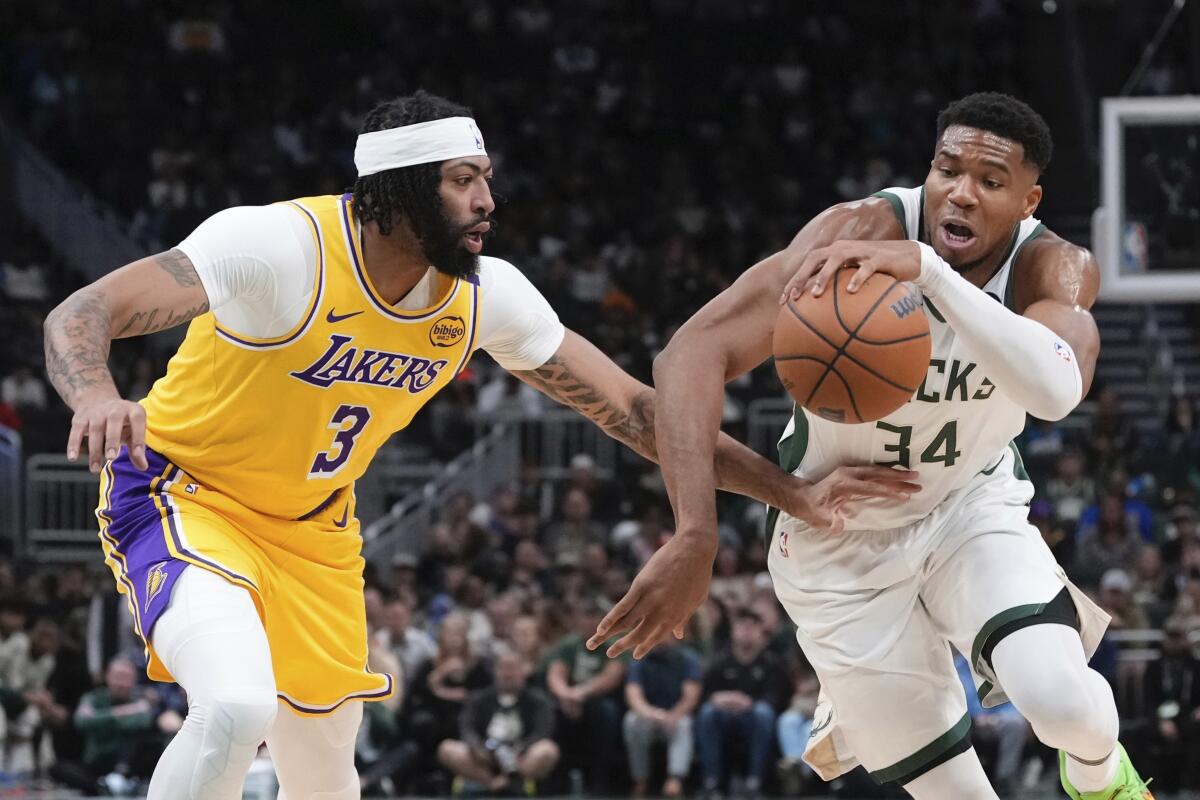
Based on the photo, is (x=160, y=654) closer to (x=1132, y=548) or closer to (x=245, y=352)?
(x=245, y=352)

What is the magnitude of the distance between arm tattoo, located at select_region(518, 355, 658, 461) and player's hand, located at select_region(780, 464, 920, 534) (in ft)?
1.87

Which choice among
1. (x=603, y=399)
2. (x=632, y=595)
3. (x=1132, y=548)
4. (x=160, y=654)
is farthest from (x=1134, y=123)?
(x=160, y=654)

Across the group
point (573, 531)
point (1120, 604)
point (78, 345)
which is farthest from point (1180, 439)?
point (78, 345)

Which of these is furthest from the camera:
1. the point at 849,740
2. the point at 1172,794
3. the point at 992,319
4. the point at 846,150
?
the point at 846,150

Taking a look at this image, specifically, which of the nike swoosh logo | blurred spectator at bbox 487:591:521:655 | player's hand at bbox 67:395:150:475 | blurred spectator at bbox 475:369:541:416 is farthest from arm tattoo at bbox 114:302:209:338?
blurred spectator at bbox 475:369:541:416

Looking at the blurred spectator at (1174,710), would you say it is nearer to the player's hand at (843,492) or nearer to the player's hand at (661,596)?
the player's hand at (843,492)

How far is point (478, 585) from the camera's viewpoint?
40.4ft

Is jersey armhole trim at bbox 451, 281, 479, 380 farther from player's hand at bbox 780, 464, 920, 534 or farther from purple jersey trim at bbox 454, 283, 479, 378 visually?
player's hand at bbox 780, 464, 920, 534

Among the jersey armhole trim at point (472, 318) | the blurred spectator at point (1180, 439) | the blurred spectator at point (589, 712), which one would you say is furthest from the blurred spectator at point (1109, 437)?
the jersey armhole trim at point (472, 318)

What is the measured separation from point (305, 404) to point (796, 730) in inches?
272

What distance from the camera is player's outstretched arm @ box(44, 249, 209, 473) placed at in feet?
12.3

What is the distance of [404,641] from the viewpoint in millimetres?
11484

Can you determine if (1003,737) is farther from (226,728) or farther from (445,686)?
(226,728)

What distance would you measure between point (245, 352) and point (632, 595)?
133 centimetres
